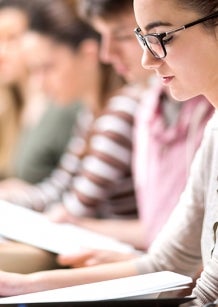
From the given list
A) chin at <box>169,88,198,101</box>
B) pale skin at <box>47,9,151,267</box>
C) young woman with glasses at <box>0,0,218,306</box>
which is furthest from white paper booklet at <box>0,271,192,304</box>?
pale skin at <box>47,9,151,267</box>

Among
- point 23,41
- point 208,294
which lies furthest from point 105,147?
point 208,294

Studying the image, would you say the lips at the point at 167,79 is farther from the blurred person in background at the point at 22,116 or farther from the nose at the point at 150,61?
the blurred person in background at the point at 22,116

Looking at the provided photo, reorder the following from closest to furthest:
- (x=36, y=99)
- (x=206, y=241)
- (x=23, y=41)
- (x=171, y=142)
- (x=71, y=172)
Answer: (x=206, y=241) < (x=171, y=142) < (x=71, y=172) < (x=23, y=41) < (x=36, y=99)

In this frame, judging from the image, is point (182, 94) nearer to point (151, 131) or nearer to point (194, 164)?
point (194, 164)

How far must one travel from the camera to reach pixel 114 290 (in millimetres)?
940

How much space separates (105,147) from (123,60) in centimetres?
26

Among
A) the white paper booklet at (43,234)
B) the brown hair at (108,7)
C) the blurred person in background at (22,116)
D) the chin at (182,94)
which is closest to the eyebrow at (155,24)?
the chin at (182,94)

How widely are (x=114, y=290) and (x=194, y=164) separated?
0.98 ft

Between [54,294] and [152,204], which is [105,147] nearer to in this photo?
[152,204]

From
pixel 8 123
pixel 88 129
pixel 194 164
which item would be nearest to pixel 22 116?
pixel 8 123

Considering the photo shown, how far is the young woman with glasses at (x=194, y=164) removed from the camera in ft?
3.29

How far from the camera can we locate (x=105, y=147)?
75.0 inches

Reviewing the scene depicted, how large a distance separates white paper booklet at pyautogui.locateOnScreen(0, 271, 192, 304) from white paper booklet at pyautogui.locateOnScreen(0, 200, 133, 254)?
349mm

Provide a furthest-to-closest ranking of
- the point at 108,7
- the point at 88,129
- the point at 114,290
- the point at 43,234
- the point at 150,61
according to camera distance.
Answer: the point at 88,129, the point at 108,7, the point at 43,234, the point at 150,61, the point at 114,290
